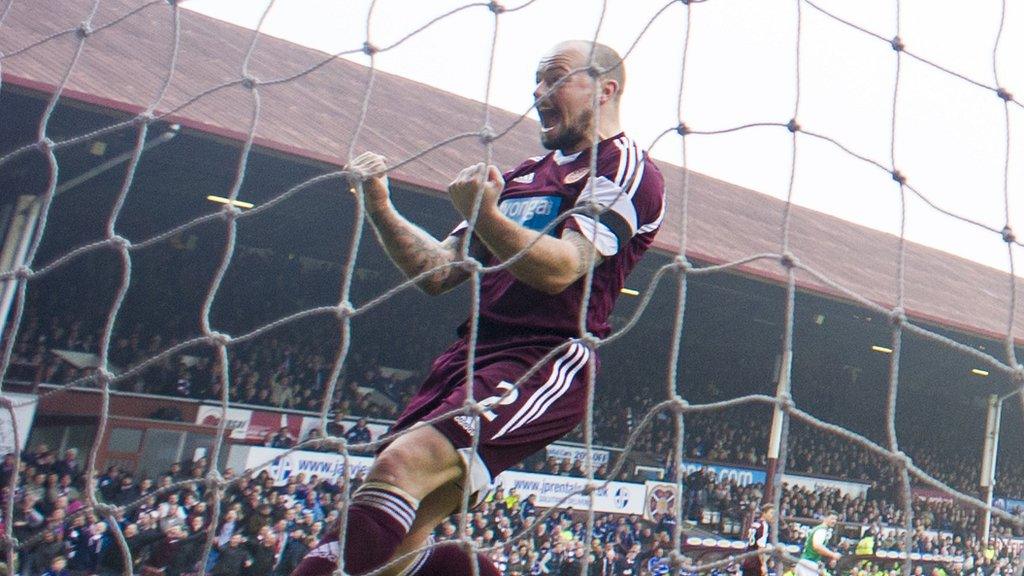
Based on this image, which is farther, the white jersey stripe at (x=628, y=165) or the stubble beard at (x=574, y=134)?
the stubble beard at (x=574, y=134)

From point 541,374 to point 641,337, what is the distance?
60.3ft

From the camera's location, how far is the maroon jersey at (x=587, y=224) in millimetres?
1955

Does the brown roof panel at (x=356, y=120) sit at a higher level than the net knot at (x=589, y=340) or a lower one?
higher

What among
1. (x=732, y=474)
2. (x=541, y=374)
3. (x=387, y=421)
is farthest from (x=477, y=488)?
(x=732, y=474)

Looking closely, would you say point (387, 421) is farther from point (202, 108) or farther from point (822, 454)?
point (822, 454)

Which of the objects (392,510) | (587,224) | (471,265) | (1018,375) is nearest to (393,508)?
(392,510)

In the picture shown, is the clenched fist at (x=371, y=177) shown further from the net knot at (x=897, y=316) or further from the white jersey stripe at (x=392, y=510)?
the net knot at (x=897, y=316)

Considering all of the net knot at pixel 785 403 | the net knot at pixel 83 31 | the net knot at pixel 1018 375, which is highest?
the net knot at pixel 83 31

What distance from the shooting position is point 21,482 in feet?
29.7

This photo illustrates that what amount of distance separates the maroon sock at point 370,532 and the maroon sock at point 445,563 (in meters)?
0.23

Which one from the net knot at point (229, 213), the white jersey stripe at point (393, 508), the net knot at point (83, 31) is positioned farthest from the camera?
the net knot at point (83, 31)

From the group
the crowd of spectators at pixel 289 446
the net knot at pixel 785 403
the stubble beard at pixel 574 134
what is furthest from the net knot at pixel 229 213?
the crowd of spectators at pixel 289 446

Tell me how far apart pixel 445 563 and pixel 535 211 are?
70 centimetres

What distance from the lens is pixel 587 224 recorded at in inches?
75.7
